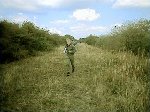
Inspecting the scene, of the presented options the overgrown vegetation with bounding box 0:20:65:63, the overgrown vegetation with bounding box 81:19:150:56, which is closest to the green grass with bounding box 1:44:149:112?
the overgrown vegetation with bounding box 0:20:65:63

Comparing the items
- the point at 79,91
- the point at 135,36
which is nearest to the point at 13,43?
the point at 135,36

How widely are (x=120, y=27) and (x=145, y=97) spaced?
16757mm

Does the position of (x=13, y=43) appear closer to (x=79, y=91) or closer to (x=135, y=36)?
(x=135, y=36)

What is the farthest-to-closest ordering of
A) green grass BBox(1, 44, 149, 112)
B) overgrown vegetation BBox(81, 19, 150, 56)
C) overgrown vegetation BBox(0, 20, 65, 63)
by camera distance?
overgrown vegetation BBox(81, 19, 150, 56), overgrown vegetation BBox(0, 20, 65, 63), green grass BBox(1, 44, 149, 112)

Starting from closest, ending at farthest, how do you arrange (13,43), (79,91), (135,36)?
(79,91), (13,43), (135,36)

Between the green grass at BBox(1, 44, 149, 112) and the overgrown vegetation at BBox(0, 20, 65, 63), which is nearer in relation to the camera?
the green grass at BBox(1, 44, 149, 112)

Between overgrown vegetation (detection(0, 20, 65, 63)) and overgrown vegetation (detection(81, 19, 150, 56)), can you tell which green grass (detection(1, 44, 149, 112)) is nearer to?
overgrown vegetation (detection(0, 20, 65, 63))

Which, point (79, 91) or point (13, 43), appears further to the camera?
point (13, 43)

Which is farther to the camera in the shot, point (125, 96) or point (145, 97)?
point (125, 96)

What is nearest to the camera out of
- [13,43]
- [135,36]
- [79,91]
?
[79,91]

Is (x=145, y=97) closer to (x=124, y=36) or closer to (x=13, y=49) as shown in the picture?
(x=13, y=49)

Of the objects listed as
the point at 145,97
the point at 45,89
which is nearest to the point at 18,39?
the point at 45,89

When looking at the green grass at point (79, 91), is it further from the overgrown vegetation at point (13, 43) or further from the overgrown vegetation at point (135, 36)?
the overgrown vegetation at point (135, 36)

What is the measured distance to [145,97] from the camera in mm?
9992
